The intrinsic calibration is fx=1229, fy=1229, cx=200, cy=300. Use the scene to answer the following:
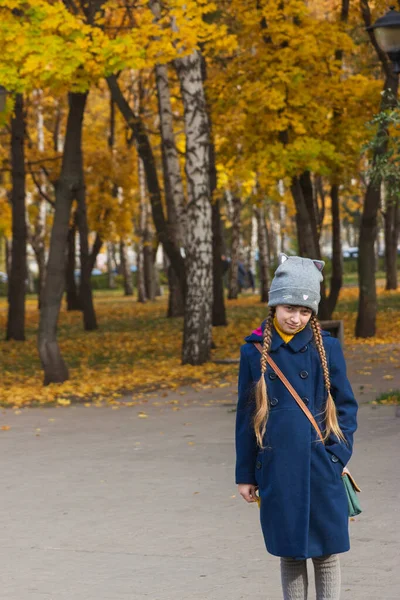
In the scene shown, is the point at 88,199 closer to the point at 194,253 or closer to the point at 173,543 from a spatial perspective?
the point at 194,253

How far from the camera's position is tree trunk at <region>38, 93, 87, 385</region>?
17.4m

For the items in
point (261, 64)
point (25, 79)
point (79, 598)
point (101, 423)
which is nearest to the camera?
point (79, 598)

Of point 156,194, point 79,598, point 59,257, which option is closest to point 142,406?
point 59,257

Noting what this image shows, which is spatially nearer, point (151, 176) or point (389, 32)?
point (389, 32)

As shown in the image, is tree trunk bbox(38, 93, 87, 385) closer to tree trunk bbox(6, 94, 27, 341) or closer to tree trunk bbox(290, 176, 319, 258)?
tree trunk bbox(290, 176, 319, 258)

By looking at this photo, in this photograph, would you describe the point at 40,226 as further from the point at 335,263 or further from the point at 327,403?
the point at 327,403

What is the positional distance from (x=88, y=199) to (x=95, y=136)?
2.73 m

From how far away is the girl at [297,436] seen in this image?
459 centimetres

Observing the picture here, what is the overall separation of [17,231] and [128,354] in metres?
5.33

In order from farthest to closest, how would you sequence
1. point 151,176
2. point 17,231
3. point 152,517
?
point 17,231 → point 151,176 → point 152,517

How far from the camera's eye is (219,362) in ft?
62.8

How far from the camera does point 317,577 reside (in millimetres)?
4727

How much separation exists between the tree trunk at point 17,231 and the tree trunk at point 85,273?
3.02 meters

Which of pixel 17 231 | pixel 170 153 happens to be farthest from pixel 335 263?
pixel 17 231
